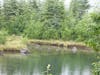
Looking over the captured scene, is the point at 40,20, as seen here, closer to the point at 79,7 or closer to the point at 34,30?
the point at 34,30

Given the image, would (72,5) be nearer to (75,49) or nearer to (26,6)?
(26,6)

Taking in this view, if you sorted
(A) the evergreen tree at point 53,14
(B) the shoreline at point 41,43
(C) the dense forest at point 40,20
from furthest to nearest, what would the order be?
(A) the evergreen tree at point 53,14 → (C) the dense forest at point 40,20 → (B) the shoreline at point 41,43

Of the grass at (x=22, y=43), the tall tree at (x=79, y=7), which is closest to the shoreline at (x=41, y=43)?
the grass at (x=22, y=43)

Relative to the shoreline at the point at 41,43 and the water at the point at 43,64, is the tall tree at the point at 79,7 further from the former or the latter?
the water at the point at 43,64

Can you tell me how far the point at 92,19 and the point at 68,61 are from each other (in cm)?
1965

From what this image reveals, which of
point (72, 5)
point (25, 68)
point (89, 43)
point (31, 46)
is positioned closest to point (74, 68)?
point (25, 68)

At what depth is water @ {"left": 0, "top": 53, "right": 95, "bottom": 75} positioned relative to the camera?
20422 mm

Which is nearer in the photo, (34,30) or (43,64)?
(43,64)

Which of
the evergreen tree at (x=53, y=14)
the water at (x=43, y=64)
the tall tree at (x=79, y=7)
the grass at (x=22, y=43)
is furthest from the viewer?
the tall tree at (x=79, y=7)

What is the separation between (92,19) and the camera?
657cm

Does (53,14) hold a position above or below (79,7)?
below

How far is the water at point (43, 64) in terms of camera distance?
804 inches

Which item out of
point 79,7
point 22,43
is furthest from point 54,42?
point 79,7

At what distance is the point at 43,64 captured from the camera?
23562mm
